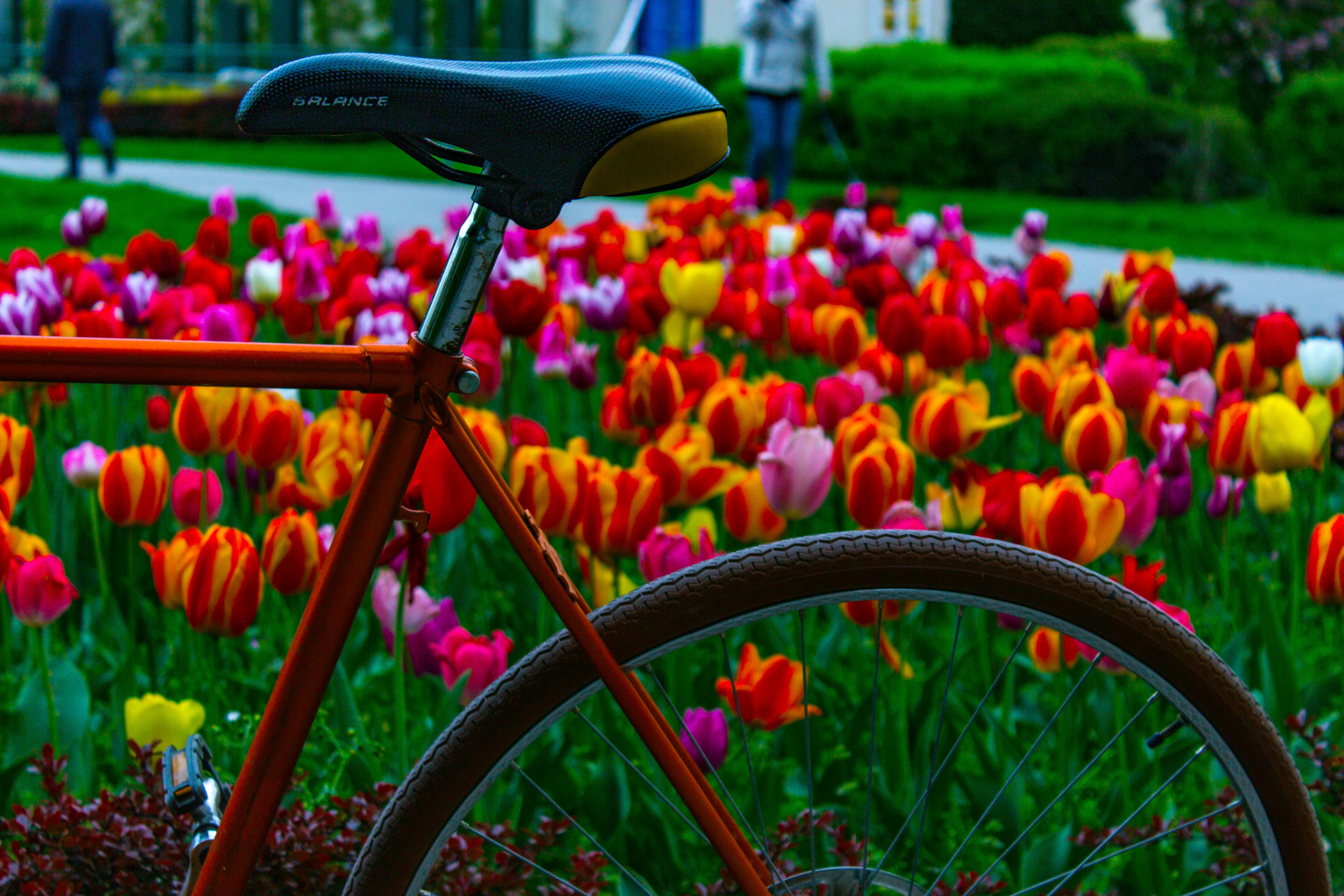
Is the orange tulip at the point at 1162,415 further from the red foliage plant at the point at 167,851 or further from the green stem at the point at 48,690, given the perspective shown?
the green stem at the point at 48,690

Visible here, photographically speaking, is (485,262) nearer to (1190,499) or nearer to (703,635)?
(703,635)

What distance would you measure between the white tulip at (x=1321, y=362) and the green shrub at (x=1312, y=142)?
12230 millimetres

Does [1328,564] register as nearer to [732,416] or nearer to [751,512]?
[751,512]

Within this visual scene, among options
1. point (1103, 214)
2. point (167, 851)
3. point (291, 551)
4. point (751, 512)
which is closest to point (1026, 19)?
point (1103, 214)

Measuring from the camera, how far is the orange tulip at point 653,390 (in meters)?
2.48

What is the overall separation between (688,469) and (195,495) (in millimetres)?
758

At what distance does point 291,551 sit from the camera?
Answer: 175 cm

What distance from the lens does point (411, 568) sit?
122 cm

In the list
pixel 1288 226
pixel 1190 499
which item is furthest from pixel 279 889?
pixel 1288 226

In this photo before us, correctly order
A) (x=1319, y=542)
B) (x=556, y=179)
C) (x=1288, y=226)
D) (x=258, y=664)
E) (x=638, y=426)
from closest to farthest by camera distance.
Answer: (x=556, y=179)
(x=1319, y=542)
(x=258, y=664)
(x=638, y=426)
(x=1288, y=226)

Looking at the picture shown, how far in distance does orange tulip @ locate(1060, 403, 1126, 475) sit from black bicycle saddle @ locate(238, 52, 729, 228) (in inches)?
51.3

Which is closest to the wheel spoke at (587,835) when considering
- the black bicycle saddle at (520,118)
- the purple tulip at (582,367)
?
the black bicycle saddle at (520,118)

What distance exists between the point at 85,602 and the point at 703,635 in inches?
65.3

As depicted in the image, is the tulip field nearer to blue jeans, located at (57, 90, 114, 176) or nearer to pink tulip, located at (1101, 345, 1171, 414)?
pink tulip, located at (1101, 345, 1171, 414)
